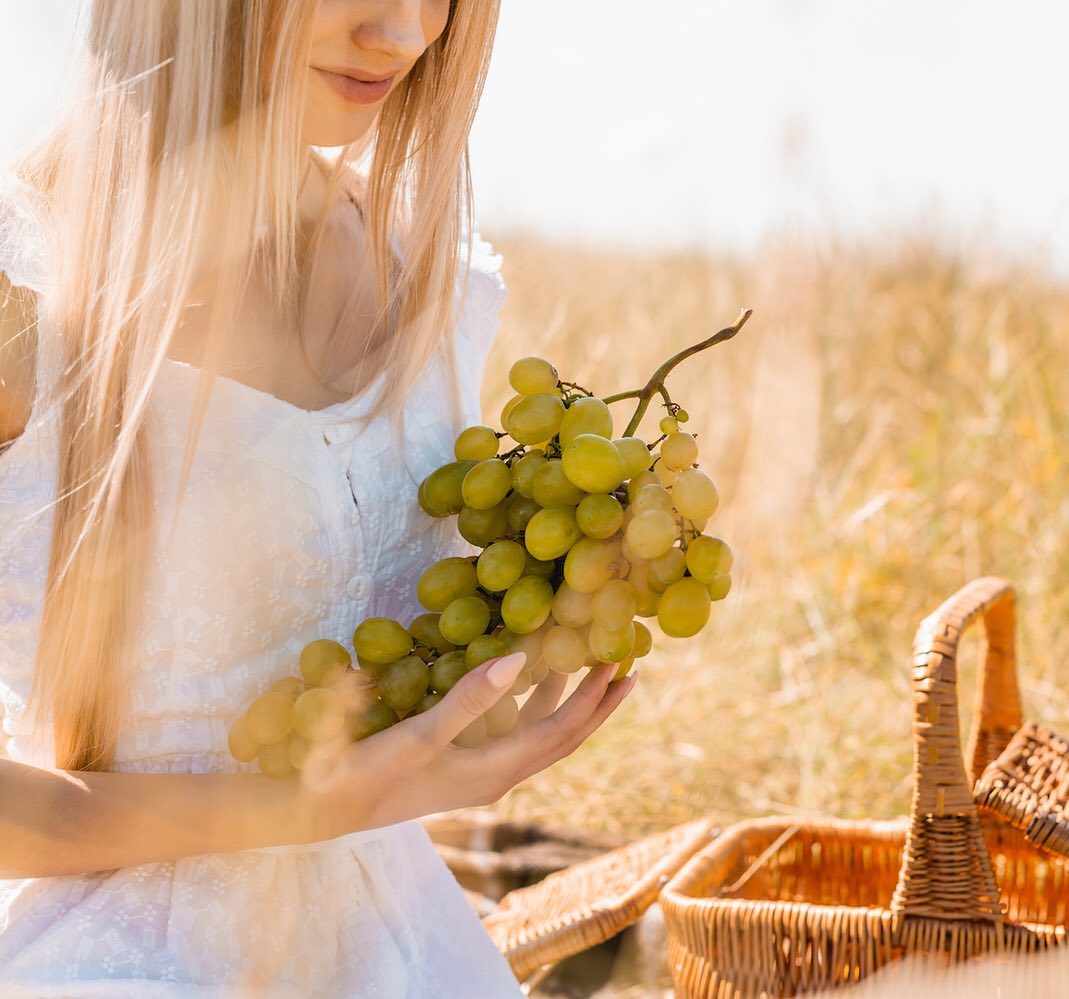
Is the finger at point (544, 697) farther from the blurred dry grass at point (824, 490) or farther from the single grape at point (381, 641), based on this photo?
the blurred dry grass at point (824, 490)

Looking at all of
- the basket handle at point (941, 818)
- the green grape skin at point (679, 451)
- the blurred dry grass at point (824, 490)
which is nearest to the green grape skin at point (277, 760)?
the green grape skin at point (679, 451)

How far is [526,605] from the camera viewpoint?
38.8 inches

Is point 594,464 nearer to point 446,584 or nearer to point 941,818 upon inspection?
point 446,584

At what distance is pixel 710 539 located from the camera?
0.97 metres

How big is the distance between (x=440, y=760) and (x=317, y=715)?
0.39ft

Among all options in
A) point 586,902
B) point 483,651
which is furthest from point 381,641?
point 586,902

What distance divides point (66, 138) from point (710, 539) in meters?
0.77

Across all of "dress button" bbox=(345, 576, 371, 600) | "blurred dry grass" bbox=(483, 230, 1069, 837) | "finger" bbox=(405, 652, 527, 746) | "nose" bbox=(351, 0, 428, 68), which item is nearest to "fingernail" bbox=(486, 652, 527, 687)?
"finger" bbox=(405, 652, 527, 746)

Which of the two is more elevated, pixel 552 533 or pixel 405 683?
pixel 552 533

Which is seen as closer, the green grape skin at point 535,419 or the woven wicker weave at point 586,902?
the green grape skin at point 535,419

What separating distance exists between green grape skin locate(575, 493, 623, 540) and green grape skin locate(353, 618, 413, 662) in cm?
21

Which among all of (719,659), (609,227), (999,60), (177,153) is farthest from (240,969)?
(609,227)

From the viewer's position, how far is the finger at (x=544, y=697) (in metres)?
1.12

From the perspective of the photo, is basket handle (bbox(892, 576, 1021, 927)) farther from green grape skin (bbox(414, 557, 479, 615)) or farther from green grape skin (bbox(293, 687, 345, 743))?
green grape skin (bbox(293, 687, 345, 743))
